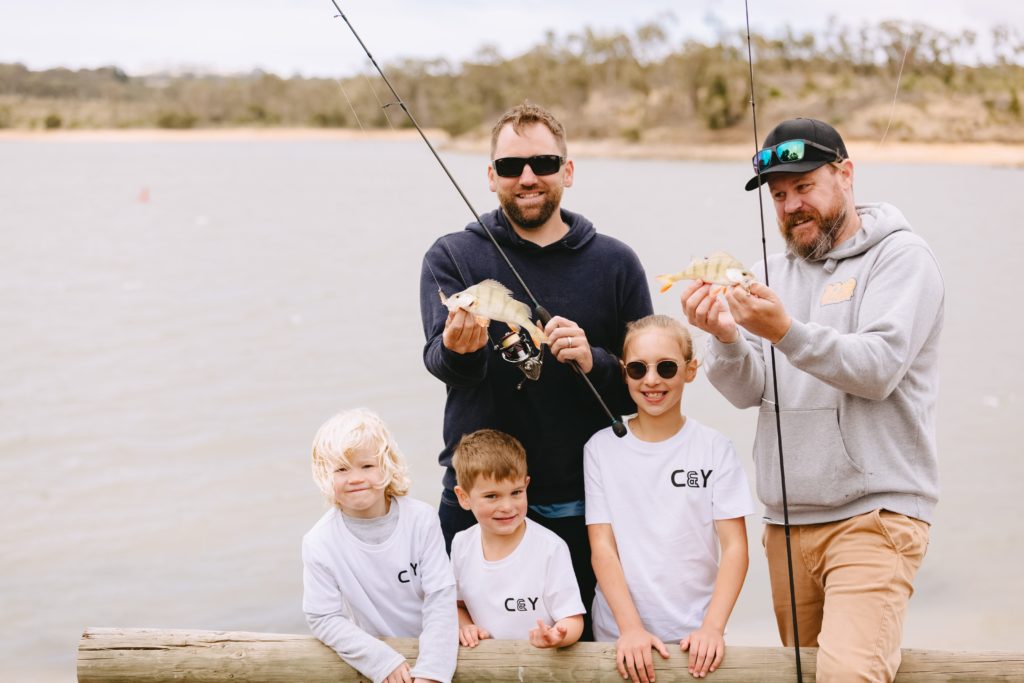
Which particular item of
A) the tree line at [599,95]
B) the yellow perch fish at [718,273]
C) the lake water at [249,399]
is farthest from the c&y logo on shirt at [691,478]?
the tree line at [599,95]

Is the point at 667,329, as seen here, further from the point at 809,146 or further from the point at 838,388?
the point at 809,146

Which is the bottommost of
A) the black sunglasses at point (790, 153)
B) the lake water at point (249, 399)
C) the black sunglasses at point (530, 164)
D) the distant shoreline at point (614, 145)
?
the lake water at point (249, 399)

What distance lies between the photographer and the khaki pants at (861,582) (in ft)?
9.13

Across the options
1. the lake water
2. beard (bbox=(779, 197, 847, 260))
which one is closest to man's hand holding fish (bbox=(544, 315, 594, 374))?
beard (bbox=(779, 197, 847, 260))

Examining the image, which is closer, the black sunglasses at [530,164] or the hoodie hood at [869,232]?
the hoodie hood at [869,232]

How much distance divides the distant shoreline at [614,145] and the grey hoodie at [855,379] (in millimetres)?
499

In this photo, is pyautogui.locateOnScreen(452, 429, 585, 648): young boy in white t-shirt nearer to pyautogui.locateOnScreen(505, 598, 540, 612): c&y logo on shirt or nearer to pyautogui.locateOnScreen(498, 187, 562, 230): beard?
pyautogui.locateOnScreen(505, 598, 540, 612): c&y logo on shirt

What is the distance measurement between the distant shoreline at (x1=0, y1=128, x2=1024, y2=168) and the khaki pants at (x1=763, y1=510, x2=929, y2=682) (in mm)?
1239

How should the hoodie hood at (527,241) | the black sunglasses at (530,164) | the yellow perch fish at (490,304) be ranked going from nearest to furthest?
the yellow perch fish at (490,304), the black sunglasses at (530,164), the hoodie hood at (527,241)

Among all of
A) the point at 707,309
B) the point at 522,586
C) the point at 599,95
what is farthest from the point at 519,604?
the point at 599,95

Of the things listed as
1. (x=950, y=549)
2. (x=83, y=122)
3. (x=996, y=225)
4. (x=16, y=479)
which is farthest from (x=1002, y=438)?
(x=83, y=122)

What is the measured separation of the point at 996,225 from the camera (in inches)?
920

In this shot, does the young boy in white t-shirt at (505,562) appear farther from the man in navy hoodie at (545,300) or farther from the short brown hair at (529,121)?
the short brown hair at (529,121)

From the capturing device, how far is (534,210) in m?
3.39
